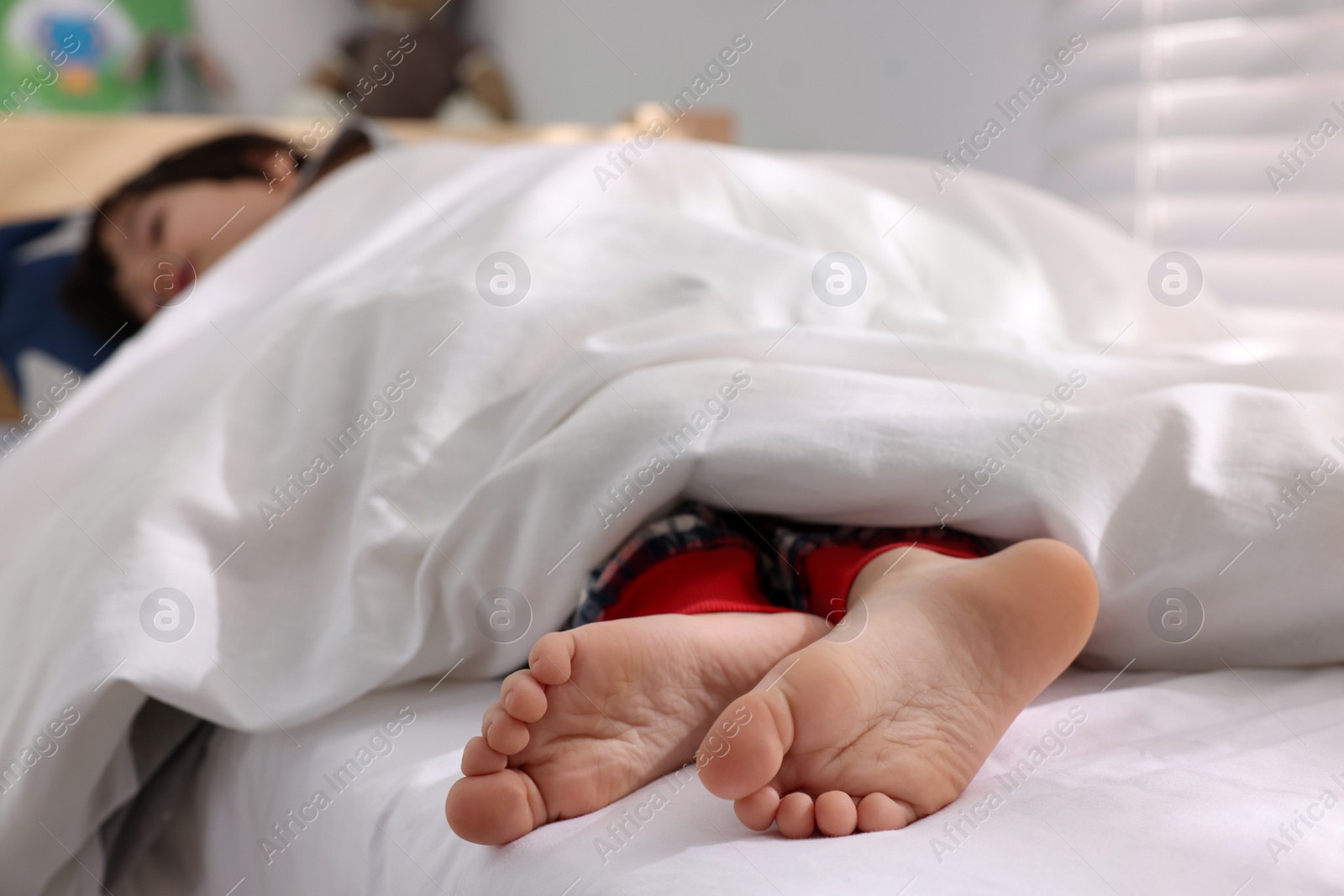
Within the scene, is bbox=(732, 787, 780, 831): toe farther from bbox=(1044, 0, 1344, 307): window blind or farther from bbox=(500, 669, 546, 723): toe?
bbox=(1044, 0, 1344, 307): window blind

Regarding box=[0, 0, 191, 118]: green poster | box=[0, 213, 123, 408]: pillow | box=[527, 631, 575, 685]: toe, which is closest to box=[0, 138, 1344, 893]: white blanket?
box=[527, 631, 575, 685]: toe

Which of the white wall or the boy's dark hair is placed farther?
the white wall

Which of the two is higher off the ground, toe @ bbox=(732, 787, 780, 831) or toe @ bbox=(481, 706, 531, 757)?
toe @ bbox=(481, 706, 531, 757)

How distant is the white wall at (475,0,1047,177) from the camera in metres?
1.77

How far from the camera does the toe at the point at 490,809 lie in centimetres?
43

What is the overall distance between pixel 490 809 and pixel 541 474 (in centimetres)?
21

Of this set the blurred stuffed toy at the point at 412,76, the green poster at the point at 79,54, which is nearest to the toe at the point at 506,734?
the blurred stuffed toy at the point at 412,76

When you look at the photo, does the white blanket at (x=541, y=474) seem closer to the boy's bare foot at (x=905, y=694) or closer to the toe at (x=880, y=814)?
the boy's bare foot at (x=905, y=694)

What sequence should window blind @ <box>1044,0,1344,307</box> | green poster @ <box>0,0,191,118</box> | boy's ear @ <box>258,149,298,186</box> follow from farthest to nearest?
green poster @ <box>0,0,191,118</box> < boy's ear @ <box>258,149,298,186</box> < window blind @ <box>1044,0,1344,307</box>

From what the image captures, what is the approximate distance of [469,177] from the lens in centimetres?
126

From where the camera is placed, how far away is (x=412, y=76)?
234 cm

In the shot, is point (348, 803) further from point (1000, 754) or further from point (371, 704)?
point (1000, 754)

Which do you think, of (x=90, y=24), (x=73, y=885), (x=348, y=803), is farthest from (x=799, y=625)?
(x=90, y=24)

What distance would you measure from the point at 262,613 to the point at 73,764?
0.13m
